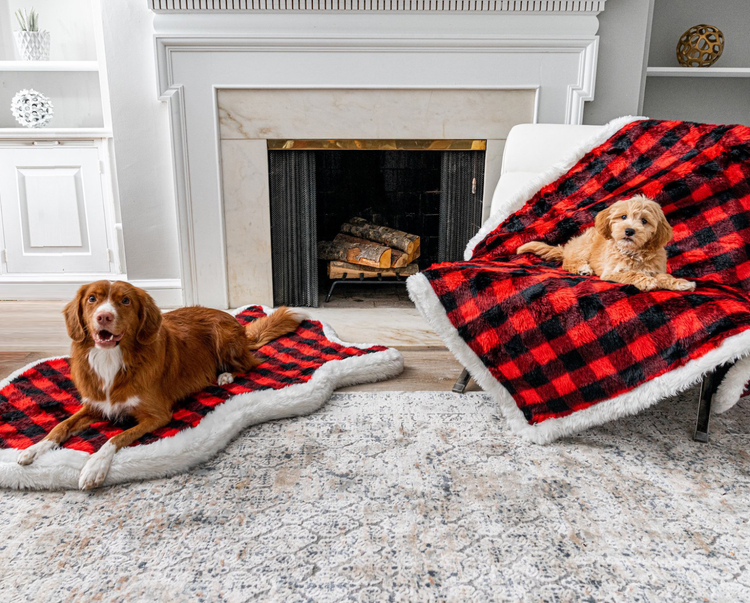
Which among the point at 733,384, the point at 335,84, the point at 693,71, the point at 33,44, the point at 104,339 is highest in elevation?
the point at 33,44

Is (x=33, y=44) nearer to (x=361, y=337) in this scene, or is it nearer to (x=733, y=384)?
(x=361, y=337)

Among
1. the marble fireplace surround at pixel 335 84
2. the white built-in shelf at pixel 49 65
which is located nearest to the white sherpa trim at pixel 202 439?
the marble fireplace surround at pixel 335 84

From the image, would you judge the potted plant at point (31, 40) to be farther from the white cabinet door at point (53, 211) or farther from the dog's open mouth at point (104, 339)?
the dog's open mouth at point (104, 339)

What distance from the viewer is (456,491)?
53.6 inches

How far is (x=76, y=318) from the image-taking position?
4.62 feet

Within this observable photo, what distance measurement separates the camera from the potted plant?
9.85 feet

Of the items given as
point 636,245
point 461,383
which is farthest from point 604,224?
point 461,383

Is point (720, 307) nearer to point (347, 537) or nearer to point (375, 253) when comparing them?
point (347, 537)

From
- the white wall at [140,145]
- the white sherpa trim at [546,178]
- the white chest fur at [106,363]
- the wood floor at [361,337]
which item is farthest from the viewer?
the white wall at [140,145]

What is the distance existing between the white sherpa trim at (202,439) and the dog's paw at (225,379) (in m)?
0.15

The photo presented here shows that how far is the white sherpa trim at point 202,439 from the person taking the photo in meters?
1.35

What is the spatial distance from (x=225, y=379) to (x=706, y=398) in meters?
1.48

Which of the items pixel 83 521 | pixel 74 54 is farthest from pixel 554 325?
pixel 74 54

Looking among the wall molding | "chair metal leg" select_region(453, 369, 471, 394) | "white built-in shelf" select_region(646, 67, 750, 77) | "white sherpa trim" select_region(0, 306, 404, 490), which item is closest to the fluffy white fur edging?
"chair metal leg" select_region(453, 369, 471, 394)
